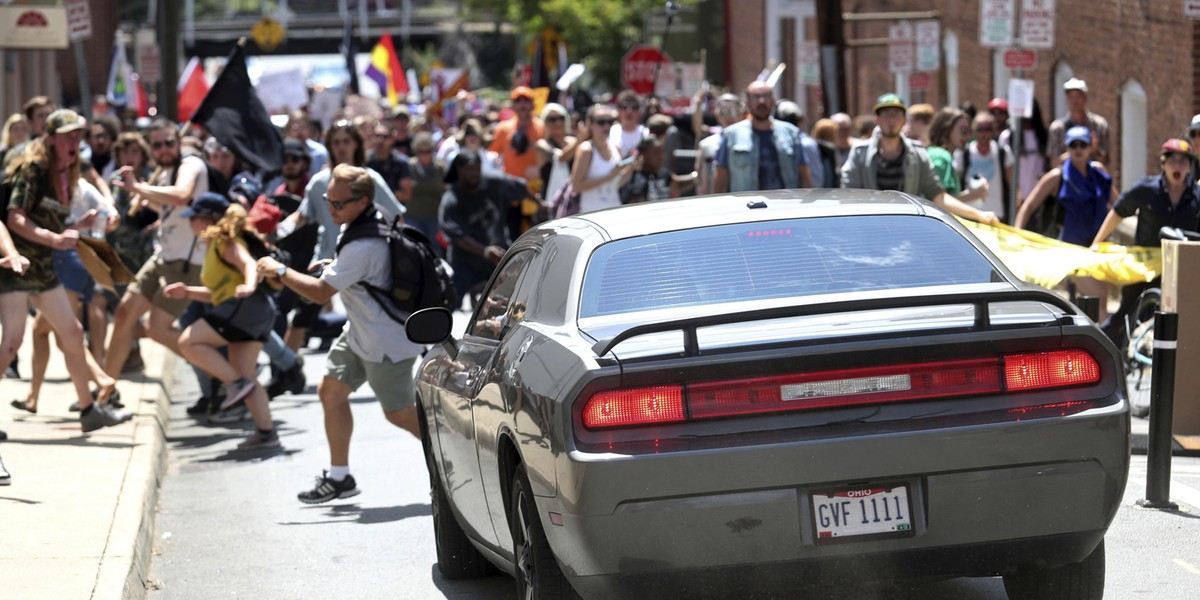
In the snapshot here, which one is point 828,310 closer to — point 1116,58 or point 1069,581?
point 1069,581

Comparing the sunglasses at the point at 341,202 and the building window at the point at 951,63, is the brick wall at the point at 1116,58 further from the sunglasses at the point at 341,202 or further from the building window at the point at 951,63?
the sunglasses at the point at 341,202

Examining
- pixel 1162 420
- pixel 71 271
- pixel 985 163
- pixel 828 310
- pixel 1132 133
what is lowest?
pixel 1132 133

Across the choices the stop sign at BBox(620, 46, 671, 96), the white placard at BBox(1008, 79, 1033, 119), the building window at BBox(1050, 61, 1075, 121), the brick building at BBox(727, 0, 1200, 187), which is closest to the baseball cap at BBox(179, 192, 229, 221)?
the white placard at BBox(1008, 79, 1033, 119)

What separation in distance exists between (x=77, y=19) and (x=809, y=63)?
467 inches

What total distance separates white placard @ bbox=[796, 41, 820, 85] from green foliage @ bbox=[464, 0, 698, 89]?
31.8 meters

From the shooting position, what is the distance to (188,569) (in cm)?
834

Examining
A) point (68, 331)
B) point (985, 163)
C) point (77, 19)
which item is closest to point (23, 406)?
point (68, 331)

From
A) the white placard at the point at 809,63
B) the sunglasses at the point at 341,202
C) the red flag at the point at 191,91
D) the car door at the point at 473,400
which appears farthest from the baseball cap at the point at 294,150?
the red flag at the point at 191,91

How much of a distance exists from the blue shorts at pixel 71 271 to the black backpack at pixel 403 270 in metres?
4.34

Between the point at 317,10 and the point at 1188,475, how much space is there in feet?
336

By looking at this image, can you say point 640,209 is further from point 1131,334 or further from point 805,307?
point 1131,334

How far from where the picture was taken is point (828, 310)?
527 centimetres

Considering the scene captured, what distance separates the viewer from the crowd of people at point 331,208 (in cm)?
964

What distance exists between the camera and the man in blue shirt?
42.9 ft
